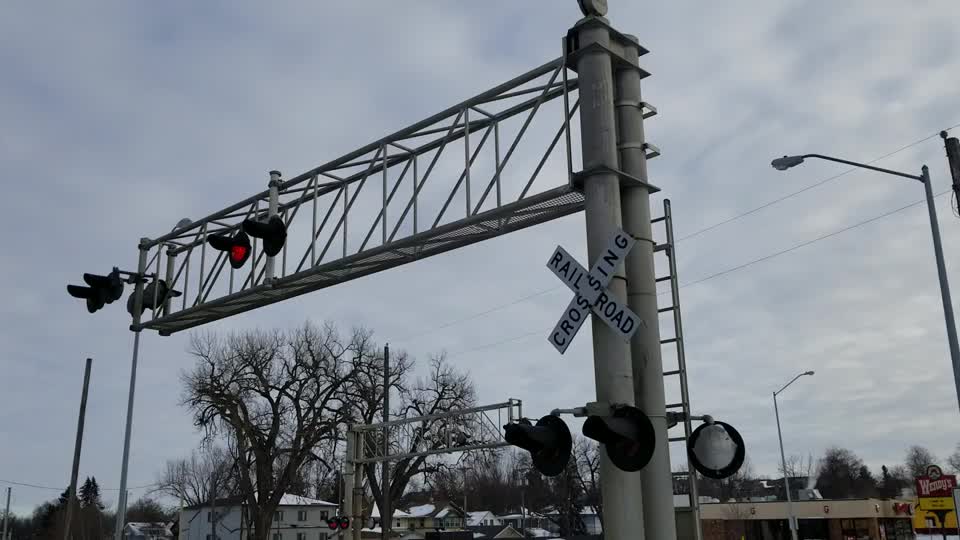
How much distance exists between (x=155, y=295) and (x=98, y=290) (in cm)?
236

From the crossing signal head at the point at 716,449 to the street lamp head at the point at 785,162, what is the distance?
39.3 feet

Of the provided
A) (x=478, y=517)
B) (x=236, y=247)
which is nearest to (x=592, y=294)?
(x=236, y=247)

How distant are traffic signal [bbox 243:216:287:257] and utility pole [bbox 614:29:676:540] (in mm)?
5929

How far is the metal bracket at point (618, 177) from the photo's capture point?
7.54 m

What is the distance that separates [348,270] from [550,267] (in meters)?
6.62

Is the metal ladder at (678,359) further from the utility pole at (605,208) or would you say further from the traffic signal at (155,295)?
the traffic signal at (155,295)

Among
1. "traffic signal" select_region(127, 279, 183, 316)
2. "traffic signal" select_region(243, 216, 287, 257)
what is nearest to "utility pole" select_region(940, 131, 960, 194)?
"traffic signal" select_region(243, 216, 287, 257)

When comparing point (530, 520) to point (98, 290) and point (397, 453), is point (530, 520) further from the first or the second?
point (98, 290)

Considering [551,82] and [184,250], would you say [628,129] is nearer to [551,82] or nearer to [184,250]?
[551,82]

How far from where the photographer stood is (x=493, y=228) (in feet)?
36.6

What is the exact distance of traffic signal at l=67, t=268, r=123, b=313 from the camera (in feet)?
41.9

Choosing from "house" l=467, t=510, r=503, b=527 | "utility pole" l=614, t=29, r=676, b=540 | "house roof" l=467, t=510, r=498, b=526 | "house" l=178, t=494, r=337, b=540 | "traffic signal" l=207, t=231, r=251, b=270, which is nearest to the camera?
"utility pole" l=614, t=29, r=676, b=540

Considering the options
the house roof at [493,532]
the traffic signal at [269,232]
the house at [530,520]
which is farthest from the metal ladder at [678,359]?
the house at [530,520]

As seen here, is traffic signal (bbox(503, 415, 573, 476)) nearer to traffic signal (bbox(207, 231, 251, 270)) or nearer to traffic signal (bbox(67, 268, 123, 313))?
traffic signal (bbox(207, 231, 251, 270))
